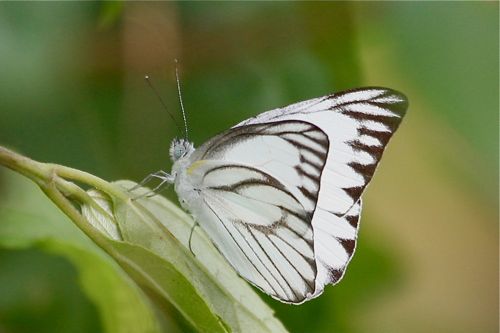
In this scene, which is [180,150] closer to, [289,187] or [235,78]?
[289,187]

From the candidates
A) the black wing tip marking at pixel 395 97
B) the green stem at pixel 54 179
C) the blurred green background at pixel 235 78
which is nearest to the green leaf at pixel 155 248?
the green stem at pixel 54 179

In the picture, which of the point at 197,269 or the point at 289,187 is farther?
the point at 289,187

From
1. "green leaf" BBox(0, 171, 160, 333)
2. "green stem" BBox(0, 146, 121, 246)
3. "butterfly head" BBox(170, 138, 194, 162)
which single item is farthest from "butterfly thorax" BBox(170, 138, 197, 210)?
"green stem" BBox(0, 146, 121, 246)

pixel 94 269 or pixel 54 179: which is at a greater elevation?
pixel 54 179

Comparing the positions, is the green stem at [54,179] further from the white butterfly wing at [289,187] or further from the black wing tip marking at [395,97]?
the black wing tip marking at [395,97]

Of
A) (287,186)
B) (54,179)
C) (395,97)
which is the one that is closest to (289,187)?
(287,186)

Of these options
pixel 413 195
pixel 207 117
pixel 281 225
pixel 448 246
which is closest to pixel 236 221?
pixel 281 225

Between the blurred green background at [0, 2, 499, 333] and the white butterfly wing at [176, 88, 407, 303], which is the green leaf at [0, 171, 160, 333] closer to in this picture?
the white butterfly wing at [176, 88, 407, 303]

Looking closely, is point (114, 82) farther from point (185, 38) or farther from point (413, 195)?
point (413, 195)
